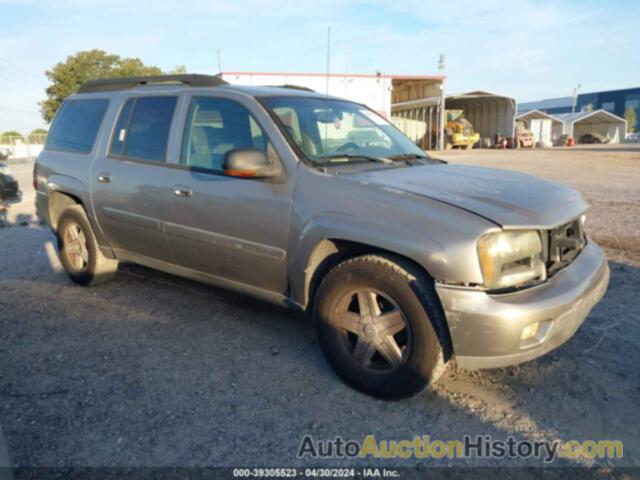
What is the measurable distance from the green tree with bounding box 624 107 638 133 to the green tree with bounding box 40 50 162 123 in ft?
215

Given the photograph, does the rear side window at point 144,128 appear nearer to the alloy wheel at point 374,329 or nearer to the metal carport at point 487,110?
the alloy wheel at point 374,329

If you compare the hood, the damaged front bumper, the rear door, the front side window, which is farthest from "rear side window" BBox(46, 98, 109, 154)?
the damaged front bumper

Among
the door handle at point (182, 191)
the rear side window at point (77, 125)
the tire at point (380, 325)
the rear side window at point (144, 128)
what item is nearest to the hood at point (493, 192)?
the tire at point (380, 325)

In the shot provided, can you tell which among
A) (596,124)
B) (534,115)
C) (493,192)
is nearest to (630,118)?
(596,124)

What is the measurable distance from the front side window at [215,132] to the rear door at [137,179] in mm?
246

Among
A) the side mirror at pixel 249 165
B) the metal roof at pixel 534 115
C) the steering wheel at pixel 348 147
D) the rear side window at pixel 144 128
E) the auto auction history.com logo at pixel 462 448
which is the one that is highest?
the metal roof at pixel 534 115

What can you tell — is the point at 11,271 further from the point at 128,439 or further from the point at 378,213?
the point at 378,213

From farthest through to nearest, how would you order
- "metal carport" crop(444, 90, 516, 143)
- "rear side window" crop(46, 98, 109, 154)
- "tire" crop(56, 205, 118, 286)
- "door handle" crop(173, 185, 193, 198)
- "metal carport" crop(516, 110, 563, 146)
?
"metal carport" crop(516, 110, 563, 146), "metal carport" crop(444, 90, 516, 143), "tire" crop(56, 205, 118, 286), "rear side window" crop(46, 98, 109, 154), "door handle" crop(173, 185, 193, 198)

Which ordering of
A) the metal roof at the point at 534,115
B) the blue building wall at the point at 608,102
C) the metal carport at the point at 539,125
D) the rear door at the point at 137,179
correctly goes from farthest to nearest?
the blue building wall at the point at 608,102 < the metal roof at the point at 534,115 < the metal carport at the point at 539,125 < the rear door at the point at 137,179

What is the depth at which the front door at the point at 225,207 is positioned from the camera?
10.9 feet

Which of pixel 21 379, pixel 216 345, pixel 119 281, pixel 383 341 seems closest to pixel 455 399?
pixel 383 341

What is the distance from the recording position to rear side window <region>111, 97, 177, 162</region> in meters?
4.05

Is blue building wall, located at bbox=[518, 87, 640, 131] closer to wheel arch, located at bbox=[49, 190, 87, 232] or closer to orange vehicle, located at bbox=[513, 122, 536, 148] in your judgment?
orange vehicle, located at bbox=[513, 122, 536, 148]

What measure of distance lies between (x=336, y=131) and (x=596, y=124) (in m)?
66.0
